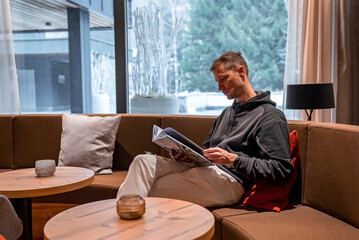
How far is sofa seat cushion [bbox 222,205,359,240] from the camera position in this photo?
151 cm

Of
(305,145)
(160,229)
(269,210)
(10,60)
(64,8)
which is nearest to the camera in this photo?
(160,229)

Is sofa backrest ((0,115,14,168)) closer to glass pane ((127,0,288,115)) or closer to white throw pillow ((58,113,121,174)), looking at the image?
white throw pillow ((58,113,121,174))

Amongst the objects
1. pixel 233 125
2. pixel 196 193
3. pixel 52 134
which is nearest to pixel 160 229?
pixel 196 193

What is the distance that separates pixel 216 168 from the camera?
197 cm

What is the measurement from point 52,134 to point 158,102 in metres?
1.13

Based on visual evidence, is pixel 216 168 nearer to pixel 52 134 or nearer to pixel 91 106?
pixel 52 134

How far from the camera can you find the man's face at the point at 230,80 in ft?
6.97

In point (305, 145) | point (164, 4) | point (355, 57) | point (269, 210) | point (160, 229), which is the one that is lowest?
point (269, 210)

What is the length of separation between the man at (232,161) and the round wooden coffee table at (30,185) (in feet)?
0.99

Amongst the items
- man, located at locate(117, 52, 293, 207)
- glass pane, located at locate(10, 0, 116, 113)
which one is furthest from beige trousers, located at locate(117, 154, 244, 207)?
glass pane, located at locate(10, 0, 116, 113)

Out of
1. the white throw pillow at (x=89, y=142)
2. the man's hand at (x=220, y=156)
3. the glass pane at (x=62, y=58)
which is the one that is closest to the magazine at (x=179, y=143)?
the man's hand at (x=220, y=156)

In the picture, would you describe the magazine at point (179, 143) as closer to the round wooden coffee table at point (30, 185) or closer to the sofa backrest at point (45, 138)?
the round wooden coffee table at point (30, 185)

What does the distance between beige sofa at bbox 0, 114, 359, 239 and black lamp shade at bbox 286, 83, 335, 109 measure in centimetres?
57

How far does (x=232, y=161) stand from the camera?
5.94 ft
